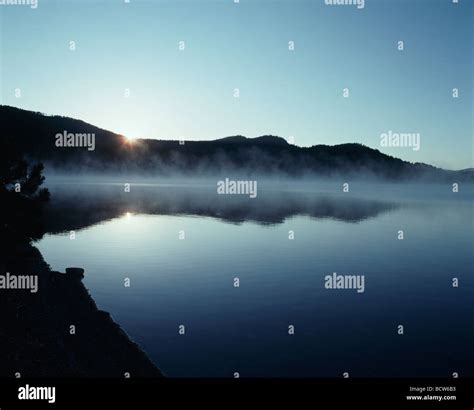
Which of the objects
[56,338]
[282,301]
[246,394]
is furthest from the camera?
[282,301]

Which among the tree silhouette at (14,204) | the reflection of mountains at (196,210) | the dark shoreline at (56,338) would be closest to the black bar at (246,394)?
the dark shoreline at (56,338)

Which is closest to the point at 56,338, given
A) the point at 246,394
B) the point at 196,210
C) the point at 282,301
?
the point at 246,394

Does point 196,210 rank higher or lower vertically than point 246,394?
higher

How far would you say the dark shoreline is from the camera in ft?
41.0

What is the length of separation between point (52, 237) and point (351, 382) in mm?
51154

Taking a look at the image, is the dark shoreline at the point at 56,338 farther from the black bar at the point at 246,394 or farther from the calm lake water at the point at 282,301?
the calm lake water at the point at 282,301

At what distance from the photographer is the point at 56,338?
1504 centimetres

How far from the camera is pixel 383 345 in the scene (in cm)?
2122

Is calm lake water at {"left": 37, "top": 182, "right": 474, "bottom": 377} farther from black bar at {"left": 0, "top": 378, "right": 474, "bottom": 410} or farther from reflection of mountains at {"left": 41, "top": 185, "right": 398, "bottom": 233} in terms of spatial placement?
reflection of mountains at {"left": 41, "top": 185, "right": 398, "bottom": 233}

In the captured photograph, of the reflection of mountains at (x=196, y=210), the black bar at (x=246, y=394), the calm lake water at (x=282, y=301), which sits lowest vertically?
the calm lake water at (x=282, y=301)

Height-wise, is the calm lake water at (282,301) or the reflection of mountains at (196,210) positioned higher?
the reflection of mountains at (196,210)

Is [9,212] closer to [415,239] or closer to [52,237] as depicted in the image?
[52,237]

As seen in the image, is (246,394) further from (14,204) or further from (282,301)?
(282,301)

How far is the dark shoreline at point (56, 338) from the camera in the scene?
492 inches
